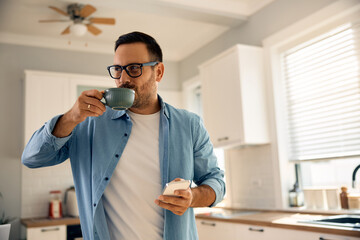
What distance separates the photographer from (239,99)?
11.8ft

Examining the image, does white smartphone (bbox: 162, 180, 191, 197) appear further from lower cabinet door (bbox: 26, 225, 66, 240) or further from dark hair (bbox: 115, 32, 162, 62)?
lower cabinet door (bbox: 26, 225, 66, 240)

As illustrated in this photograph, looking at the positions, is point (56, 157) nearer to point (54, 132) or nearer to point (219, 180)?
point (54, 132)

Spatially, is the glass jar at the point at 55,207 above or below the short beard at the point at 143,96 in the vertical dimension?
below

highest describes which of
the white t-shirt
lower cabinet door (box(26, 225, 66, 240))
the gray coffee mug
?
the gray coffee mug

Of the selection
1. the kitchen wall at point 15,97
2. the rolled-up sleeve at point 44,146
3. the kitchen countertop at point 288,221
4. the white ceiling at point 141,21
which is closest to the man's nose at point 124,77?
A: the rolled-up sleeve at point 44,146

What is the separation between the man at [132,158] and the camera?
1232 millimetres

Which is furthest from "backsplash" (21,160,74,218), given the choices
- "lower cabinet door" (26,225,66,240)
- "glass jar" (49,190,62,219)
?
"lower cabinet door" (26,225,66,240)

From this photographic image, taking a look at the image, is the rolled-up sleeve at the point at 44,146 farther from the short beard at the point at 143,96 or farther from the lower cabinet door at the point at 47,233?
the lower cabinet door at the point at 47,233

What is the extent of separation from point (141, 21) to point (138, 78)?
10.4 ft

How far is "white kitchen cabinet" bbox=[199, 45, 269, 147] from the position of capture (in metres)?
3.58

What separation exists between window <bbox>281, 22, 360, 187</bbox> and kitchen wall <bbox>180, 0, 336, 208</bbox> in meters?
0.26

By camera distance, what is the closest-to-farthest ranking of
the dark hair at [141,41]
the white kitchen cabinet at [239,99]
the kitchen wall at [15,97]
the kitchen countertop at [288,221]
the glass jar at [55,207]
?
1. the dark hair at [141,41]
2. the kitchen countertop at [288,221]
3. the white kitchen cabinet at [239,99]
4. the glass jar at [55,207]
5. the kitchen wall at [15,97]

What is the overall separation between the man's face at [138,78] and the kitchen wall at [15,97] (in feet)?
11.4

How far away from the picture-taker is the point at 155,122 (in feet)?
4.91
